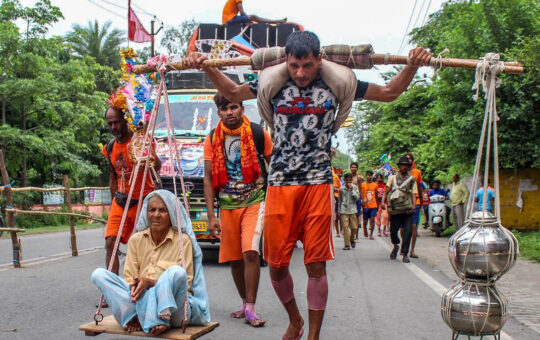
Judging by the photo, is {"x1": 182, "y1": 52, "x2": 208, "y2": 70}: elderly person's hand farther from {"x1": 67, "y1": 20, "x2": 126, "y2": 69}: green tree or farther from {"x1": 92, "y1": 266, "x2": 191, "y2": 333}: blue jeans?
{"x1": 67, "y1": 20, "x2": 126, "y2": 69}: green tree

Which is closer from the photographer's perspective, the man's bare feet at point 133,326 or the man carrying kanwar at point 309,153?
the man carrying kanwar at point 309,153

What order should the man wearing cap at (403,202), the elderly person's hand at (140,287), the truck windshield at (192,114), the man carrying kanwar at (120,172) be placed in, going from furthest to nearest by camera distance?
the man wearing cap at (403,202), the truck windshield at (192,114), the man carrying kanwar at (120,172), the elderly person's hand at (140,287)

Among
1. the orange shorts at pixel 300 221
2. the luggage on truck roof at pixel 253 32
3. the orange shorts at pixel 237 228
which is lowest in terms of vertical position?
the orange shorts at pixel 237 228

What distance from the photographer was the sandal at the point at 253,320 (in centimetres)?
541

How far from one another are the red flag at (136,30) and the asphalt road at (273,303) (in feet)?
55.9

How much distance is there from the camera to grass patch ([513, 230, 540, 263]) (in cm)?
1120

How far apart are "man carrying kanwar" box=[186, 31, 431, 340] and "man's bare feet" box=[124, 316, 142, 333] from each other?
1064mm

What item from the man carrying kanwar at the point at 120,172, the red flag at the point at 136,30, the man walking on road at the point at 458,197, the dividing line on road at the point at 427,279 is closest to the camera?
the man carrying kanwar at the point at 120,172

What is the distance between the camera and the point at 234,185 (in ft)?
19.1

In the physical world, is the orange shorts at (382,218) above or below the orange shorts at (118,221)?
below

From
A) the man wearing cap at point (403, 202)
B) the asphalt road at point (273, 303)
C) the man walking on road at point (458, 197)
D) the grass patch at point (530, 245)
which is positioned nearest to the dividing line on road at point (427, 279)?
the asphalt road at point (273, 303)

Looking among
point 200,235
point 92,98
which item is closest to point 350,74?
point 200,235

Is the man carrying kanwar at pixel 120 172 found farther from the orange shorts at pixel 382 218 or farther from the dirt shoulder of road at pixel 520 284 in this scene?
the orange shorts at pixel 382 218

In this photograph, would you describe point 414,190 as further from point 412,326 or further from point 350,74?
point 350,74
